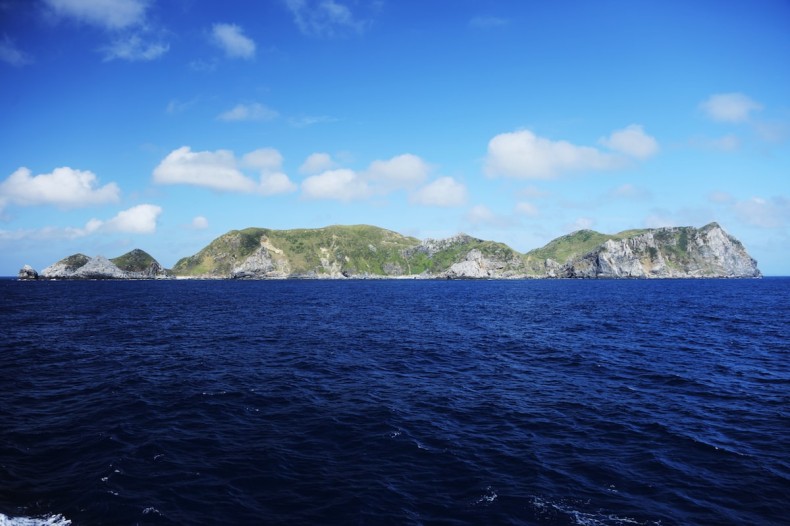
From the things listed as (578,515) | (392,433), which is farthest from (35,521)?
(578,515)

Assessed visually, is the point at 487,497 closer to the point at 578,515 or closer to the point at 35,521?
the point at 578,515

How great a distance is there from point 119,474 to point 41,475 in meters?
3.95

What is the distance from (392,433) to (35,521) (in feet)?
59.1

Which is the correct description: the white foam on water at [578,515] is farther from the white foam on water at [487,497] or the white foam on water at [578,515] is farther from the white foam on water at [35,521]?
the white foam on water at [35,521]

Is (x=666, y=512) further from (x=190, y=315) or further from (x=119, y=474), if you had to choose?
(x=190, y=315)

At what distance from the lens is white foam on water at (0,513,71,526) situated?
1677 centimetres

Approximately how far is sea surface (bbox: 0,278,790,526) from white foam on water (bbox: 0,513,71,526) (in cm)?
9

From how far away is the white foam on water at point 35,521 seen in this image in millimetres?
16766

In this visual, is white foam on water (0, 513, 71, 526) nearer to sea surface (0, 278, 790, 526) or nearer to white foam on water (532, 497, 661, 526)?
sea surface (0, 278, 790, 526)

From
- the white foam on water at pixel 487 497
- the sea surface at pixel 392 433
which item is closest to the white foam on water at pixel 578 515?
the sea surface at pixel 392 433

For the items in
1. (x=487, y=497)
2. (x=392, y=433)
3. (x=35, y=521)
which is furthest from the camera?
(x=392, y=433)

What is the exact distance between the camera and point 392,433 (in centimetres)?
2711

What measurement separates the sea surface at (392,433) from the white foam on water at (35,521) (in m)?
0.09

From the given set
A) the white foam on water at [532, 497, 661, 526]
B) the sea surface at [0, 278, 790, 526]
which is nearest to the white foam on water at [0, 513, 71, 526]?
the sea surface at [0, 278, 790, 526]
